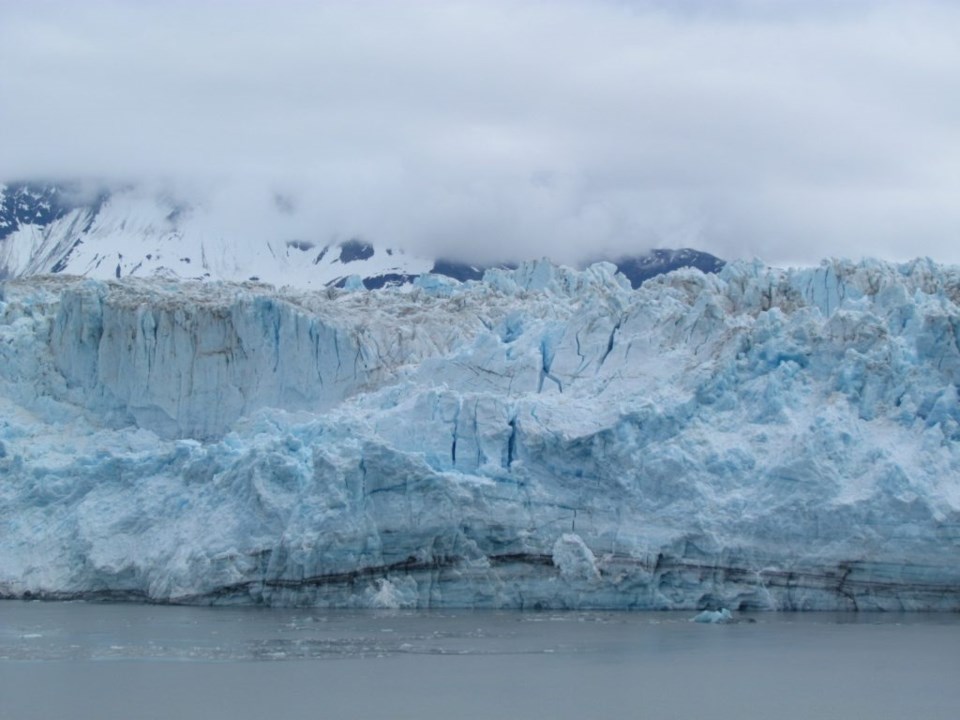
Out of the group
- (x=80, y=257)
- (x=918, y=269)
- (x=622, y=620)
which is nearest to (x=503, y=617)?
(x=622, y=620)

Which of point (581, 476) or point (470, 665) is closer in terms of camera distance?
point (470, 665)

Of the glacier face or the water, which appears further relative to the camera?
the glacier face

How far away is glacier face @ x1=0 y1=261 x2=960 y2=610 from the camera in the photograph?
20703 millimetres

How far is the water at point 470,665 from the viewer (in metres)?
14.3

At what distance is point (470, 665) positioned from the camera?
16562 millimetres

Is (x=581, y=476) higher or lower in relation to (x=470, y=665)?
higher

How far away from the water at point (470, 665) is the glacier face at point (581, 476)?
0.67 meters

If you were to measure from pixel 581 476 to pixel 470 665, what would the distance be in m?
5.44

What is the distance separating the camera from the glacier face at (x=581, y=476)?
20.7m

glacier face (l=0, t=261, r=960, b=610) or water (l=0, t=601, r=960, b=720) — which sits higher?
glacier face (l=0, t=261, r=960, b=610)

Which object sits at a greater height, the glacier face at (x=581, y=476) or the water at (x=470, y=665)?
the glacier face at (x=581, y=476)

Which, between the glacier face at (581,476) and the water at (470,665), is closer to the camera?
the water at (470,665)

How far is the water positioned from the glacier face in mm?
672

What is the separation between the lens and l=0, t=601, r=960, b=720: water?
563 inches
